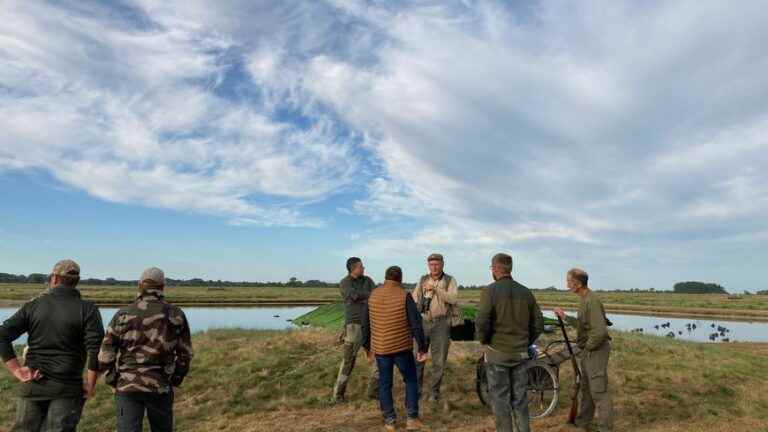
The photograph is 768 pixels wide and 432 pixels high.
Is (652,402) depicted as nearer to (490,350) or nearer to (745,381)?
(745,381)

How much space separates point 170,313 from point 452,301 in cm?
517

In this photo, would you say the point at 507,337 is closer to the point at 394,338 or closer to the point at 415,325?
the point at 415,325

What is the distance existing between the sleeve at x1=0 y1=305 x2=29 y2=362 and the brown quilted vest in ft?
14.8

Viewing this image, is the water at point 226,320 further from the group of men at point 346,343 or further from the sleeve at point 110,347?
the sleeve at point 110,347

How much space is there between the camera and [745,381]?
11508mm

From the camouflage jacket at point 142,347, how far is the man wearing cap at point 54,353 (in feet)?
0.94

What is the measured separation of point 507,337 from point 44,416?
18.0 feet

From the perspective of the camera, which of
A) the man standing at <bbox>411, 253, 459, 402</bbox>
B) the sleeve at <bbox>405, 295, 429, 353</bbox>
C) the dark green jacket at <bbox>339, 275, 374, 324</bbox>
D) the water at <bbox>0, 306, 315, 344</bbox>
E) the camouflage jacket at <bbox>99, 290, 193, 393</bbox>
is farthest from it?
the water at <bbox>0, 306, 315, 344</bbox>

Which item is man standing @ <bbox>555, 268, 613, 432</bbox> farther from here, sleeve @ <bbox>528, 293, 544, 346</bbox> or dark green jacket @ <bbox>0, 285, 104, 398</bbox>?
dark green jacket @ <bbox>0, 285, 104, 398</bbox>

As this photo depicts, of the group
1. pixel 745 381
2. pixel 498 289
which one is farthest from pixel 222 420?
pixel 745 381

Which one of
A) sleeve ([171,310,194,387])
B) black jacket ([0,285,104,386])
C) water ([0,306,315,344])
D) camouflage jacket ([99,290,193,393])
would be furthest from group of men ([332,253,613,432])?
water ([0,306,315,344])

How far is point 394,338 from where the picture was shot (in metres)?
7.53

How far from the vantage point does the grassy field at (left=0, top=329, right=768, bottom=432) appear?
8477 millimetres

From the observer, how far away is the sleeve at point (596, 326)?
7.34 metres
